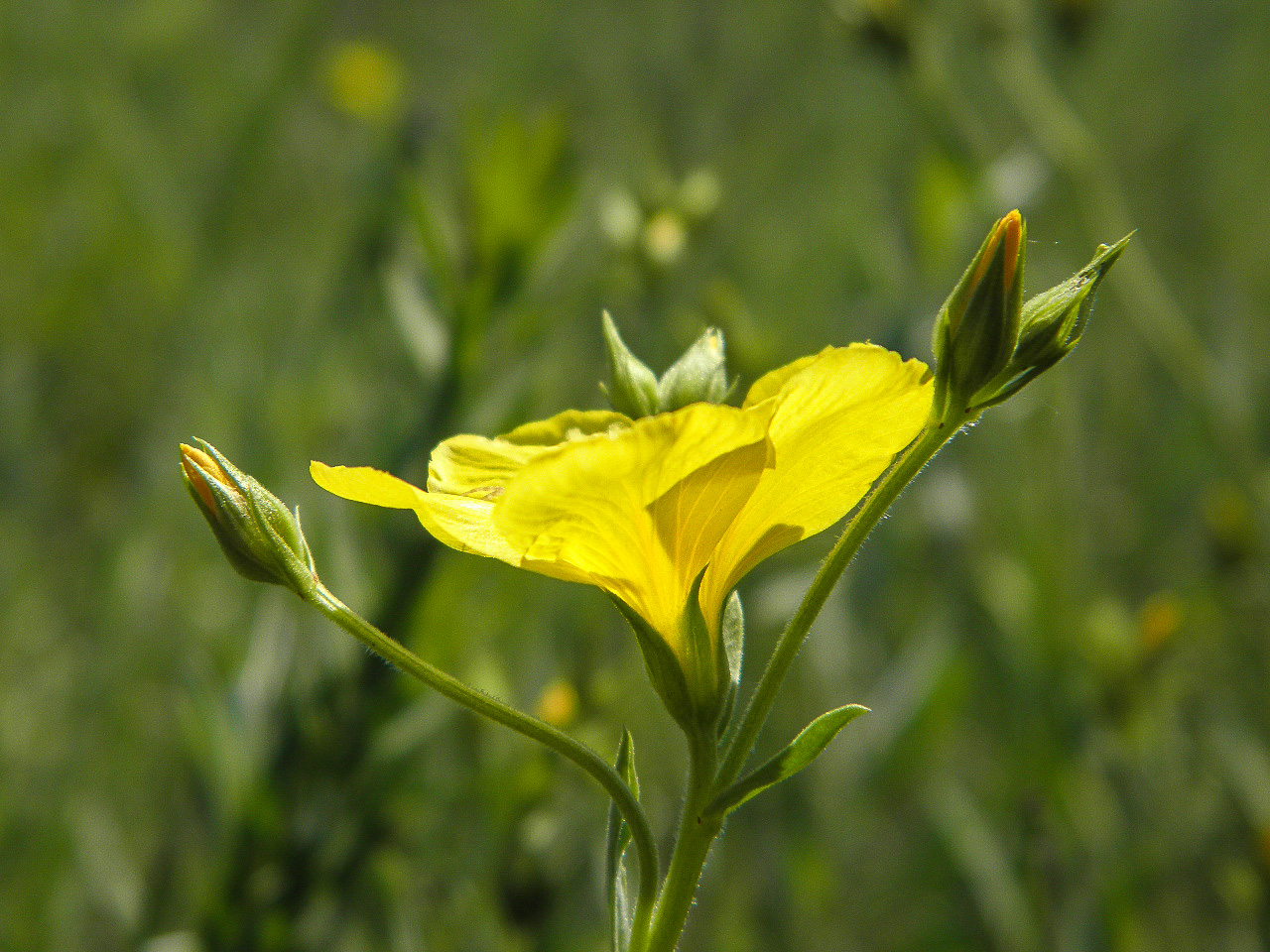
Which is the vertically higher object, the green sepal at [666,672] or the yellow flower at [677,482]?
the yellow flower at [677,482]

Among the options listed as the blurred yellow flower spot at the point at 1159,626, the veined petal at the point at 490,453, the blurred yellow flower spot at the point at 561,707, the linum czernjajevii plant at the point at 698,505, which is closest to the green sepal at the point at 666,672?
the linum czernjajevii plant at the point at 698,505

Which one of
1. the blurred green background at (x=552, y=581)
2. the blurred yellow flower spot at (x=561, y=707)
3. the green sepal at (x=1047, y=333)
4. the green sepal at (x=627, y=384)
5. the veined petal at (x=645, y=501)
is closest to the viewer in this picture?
the veined petal at (x=645, y=501)

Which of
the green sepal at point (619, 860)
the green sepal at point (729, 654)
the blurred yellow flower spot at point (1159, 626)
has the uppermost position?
the green sepal at point (729, 654)

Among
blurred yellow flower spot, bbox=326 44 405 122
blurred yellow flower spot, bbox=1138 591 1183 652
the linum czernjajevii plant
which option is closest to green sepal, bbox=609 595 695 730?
the linum czernjajevii plant

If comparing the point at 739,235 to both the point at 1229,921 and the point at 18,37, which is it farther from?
the point at 18,37

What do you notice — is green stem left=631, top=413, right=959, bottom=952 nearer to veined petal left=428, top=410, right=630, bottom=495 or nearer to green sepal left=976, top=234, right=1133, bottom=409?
green sepal left=976, top=234, right=1133, bottom=409

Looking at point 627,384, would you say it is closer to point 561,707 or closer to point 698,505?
point 698,505

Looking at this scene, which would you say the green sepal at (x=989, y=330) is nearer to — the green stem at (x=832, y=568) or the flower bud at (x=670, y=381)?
the green stem at (x=832, y=568)
